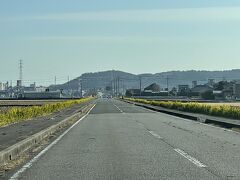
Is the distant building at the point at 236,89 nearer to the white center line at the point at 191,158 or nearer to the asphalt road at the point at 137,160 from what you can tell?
the asphalt road at the point at 137,160

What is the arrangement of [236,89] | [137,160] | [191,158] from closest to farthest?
[137,160] < [191,158] < [236,89]

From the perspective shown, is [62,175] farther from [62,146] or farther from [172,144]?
[172,144]

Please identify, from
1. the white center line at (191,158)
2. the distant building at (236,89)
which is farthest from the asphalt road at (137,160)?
the distant building at (236,89)

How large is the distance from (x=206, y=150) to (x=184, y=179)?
5.49m

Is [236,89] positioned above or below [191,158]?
above

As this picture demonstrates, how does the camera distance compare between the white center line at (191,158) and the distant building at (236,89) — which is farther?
the distant building at (236,89)

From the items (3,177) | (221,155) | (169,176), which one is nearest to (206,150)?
(221,155)

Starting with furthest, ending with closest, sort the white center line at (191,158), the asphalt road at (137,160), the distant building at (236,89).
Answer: the distant building at (236,89) → the white center line at (191,158) → the asphalt road at (137,160)

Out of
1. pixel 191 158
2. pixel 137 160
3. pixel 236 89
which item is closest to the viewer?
pixel 137 160

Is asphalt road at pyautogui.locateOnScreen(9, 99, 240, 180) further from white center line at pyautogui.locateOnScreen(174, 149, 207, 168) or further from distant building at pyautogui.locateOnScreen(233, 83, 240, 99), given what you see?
distant building at pyautogui.locateOnScreen(233, 83, 240, 99)

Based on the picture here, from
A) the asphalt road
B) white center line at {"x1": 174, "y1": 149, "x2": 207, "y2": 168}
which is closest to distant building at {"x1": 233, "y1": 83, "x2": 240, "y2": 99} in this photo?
the asphalt road

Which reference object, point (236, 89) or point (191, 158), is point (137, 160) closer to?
point (191, 158)

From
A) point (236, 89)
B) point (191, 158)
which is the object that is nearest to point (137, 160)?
point (191, 158)

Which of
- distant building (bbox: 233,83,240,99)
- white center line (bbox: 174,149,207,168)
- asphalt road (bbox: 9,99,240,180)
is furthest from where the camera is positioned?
distant building (bbox: 233,83,240,99)
